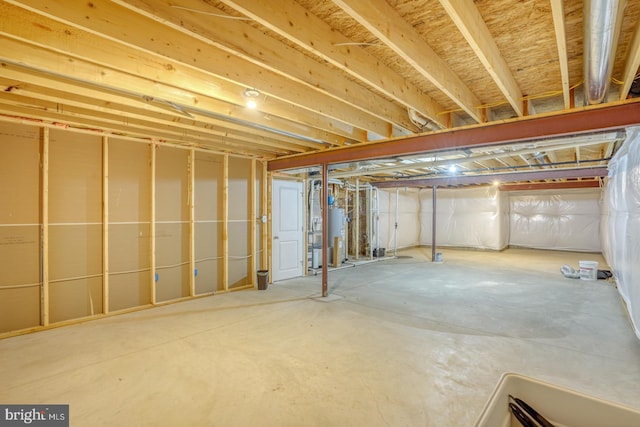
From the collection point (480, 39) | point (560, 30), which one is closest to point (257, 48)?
point (480, 39)

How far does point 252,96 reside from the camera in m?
2.82

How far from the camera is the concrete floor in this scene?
2.14 metres

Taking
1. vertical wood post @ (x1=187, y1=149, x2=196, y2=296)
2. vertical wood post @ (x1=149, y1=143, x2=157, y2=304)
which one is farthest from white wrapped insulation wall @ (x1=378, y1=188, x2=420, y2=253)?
vertical wood post @ (x1=149, y1=143, x2=157, y2=304)

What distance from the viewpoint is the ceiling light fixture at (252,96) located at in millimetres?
2758

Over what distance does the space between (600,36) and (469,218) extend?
961cm

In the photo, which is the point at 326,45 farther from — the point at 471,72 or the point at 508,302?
the point at 508,302

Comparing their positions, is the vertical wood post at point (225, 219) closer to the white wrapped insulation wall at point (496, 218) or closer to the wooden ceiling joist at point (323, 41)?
the wooden ceiling joist at point (323, 41)

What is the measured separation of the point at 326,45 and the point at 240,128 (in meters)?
1.95

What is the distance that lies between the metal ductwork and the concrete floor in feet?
7.52

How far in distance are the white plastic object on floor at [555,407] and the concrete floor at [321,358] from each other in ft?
2.59

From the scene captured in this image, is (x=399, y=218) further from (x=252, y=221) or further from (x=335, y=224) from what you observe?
(x=252, y=221)

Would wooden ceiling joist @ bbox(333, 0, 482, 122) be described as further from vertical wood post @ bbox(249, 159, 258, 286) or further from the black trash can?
the black trash can

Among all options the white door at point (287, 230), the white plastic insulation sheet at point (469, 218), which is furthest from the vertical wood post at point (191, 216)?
the white plastic insulation sheet at point (469, 218)

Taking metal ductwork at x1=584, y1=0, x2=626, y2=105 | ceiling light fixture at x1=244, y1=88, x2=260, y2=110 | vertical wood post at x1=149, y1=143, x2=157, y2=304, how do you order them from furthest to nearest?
1. vertical wood post at x1=149, y1=143, x2=157, y2=304
2. ceiling light fixture at x1=244, y1=88, x2=260, y2=110
3. metal ductwork at x1=584, y1=0, x2=626, y2=105
